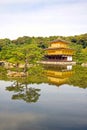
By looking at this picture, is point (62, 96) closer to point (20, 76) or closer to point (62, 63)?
point (20, 76)

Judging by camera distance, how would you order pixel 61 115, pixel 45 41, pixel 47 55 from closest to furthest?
1. pixel 61 115
2. pixel 47 55
3. pixel 45 41

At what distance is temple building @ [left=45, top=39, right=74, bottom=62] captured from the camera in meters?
58.8

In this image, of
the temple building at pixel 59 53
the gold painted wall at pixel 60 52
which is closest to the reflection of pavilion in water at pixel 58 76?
the temple building at pixel 59 53

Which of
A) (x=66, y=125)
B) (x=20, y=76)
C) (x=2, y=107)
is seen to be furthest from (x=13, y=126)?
(x=20, y=76)

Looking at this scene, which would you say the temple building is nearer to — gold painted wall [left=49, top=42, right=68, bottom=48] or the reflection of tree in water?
gold painted wall [left=49, top=42, right=68, bottom=48]

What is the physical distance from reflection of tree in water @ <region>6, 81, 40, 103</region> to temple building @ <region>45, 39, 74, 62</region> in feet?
127

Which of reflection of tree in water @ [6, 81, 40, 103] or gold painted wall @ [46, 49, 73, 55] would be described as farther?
gold painted wall @ [46, 49, 73, 55]

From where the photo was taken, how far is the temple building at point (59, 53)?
58841mm

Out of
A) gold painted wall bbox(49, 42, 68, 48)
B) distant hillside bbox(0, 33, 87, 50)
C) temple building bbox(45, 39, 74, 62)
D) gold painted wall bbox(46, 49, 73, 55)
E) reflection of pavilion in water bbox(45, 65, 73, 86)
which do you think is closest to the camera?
reflection of pavilion in water bbox(45, 65, 73, 86)

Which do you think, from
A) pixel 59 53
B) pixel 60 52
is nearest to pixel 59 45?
pixel 60 52

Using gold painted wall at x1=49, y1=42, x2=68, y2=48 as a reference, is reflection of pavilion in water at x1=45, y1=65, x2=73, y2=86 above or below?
below

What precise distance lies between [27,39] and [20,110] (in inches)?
2839

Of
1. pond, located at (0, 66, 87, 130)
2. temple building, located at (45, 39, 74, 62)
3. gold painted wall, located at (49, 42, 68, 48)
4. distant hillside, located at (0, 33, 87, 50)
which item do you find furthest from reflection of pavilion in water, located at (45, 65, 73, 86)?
distant hillside, located at (0, 33, 87, 50)

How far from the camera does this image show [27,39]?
83688 mm
